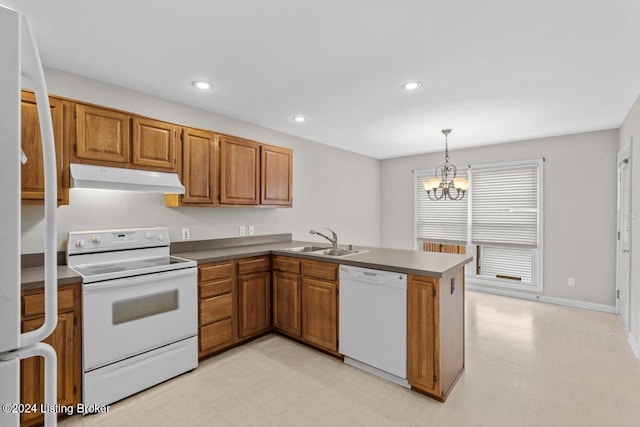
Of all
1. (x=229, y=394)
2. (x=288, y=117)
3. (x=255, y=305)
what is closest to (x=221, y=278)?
(x=255, y=305)

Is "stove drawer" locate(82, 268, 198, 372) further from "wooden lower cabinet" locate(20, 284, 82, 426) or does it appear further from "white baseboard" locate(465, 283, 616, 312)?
"white baseboard" locate(465, 283, 616, 312)

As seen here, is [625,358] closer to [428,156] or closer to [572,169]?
[572,169]

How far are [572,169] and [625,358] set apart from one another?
2545mm

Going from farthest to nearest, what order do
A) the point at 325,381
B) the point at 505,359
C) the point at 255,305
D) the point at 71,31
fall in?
the point at 255,305
the point at 505,359
the point at 325,381
the point at 71,31

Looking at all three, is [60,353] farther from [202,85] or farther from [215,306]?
[202,85]

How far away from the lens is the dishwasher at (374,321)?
93.6 inches

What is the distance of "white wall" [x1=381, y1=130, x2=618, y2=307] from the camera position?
4.09m

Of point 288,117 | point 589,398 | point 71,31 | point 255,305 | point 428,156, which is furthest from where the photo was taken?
point 428,156

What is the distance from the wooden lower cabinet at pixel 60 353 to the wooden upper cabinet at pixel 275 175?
2012 mm

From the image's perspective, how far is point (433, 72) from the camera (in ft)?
8.19

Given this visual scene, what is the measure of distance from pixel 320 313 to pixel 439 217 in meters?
3.55

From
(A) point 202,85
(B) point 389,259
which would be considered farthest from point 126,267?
(B) point 389,259

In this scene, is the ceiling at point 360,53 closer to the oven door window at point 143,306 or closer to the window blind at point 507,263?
the oven door window at point 143,306

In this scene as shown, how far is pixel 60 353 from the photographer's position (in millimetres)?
1976
